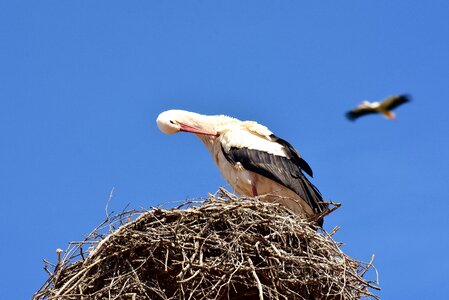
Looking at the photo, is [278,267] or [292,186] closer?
[278,267]

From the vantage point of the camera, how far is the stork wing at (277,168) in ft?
27.8

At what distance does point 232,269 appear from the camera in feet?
20.2

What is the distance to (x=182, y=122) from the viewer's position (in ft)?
30.6

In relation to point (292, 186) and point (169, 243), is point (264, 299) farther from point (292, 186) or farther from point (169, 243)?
point (292, 186)

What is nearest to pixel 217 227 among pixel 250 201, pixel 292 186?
pixel 250 201

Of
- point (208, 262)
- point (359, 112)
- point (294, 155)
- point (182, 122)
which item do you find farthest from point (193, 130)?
point (359, 112)

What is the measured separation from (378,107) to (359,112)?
0.14 m

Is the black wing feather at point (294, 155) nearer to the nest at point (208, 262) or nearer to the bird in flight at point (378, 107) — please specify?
the nest at point (208, 262)

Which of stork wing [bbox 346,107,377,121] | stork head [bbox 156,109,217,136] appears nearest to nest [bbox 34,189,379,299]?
stork wing [bbox 346,107,377,121]

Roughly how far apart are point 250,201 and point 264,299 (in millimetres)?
895

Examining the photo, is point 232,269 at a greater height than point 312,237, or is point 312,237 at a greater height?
point 312,237

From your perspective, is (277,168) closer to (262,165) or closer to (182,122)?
(262,165)

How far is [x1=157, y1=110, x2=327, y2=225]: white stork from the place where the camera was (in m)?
8.44

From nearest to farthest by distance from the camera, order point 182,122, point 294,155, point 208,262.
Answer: point 208,262 → point 294,155 → point 182,122
